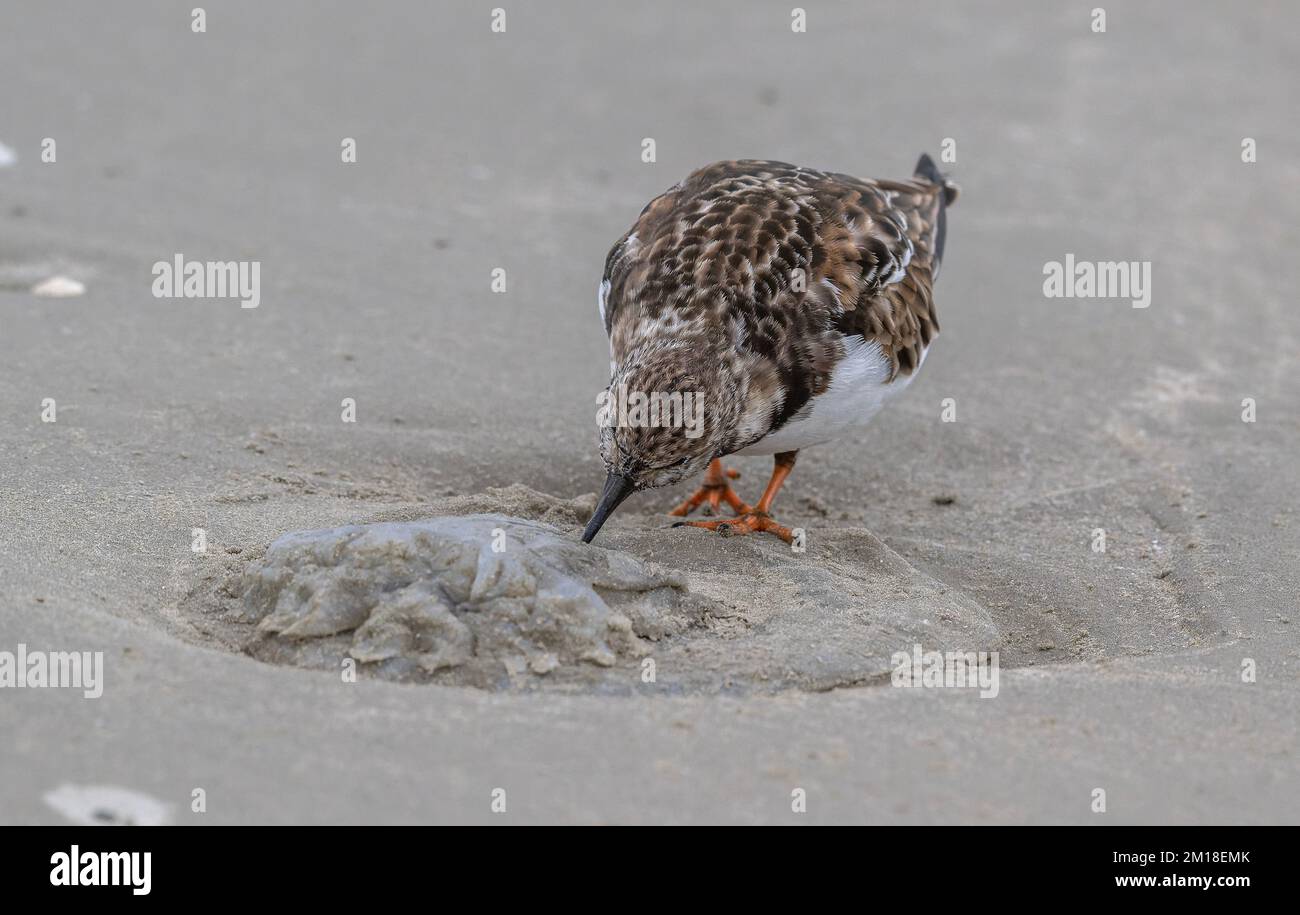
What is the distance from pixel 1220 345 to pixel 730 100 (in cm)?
352

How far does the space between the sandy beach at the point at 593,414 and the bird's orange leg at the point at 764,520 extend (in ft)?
0.31

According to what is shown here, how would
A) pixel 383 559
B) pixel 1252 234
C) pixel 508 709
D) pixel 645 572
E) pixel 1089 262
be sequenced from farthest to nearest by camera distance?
pixel 1252 234
pixel 1089 262
pixel 645 572
pixel 383 559
pixel 508 709

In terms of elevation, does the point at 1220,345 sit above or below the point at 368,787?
above

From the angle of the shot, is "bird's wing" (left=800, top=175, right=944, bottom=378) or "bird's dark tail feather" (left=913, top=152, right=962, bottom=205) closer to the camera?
"bird's wing" (left=800, top=175, right=944, bottom=378)

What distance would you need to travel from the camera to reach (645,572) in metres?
4.68

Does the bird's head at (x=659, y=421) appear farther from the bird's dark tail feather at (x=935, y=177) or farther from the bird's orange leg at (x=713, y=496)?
the bird's dark tail feather at (x=935, y=177)

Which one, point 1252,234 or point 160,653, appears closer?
point 160,653

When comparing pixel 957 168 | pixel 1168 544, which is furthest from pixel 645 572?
pixel 957 168

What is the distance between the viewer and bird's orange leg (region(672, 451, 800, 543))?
18.0 feet
